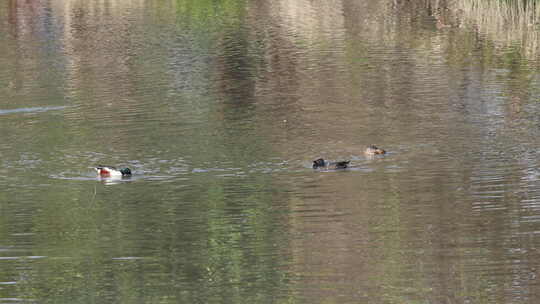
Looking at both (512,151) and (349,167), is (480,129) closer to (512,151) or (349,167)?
(512,151)

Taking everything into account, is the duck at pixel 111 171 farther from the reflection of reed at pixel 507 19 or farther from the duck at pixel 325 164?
the reflection of reed at pixel 507 19

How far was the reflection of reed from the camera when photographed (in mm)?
32156

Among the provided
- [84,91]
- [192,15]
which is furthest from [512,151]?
[192,15]

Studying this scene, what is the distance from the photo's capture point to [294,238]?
1362cm

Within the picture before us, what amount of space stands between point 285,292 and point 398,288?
111cm

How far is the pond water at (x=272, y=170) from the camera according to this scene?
12.1 m

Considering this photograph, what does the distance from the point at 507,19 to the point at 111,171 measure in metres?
19.6

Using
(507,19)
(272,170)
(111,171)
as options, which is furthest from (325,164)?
(507,19)

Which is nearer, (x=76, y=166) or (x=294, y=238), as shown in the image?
(x=294, y=238)

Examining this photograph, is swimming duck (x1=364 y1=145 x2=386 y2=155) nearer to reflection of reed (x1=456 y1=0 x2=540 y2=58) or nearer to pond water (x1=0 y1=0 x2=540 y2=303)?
pond water (x1=0 y1=0 x2=540 y2=303)

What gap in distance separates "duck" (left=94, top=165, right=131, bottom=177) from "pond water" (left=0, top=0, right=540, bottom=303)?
0.13 metres

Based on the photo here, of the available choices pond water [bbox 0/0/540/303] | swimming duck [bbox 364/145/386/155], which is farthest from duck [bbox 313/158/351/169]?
swimming duck [bbox 364/145/386/155]

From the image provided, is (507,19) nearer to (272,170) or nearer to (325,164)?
(325,164)

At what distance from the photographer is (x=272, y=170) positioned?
1747 centimetres
